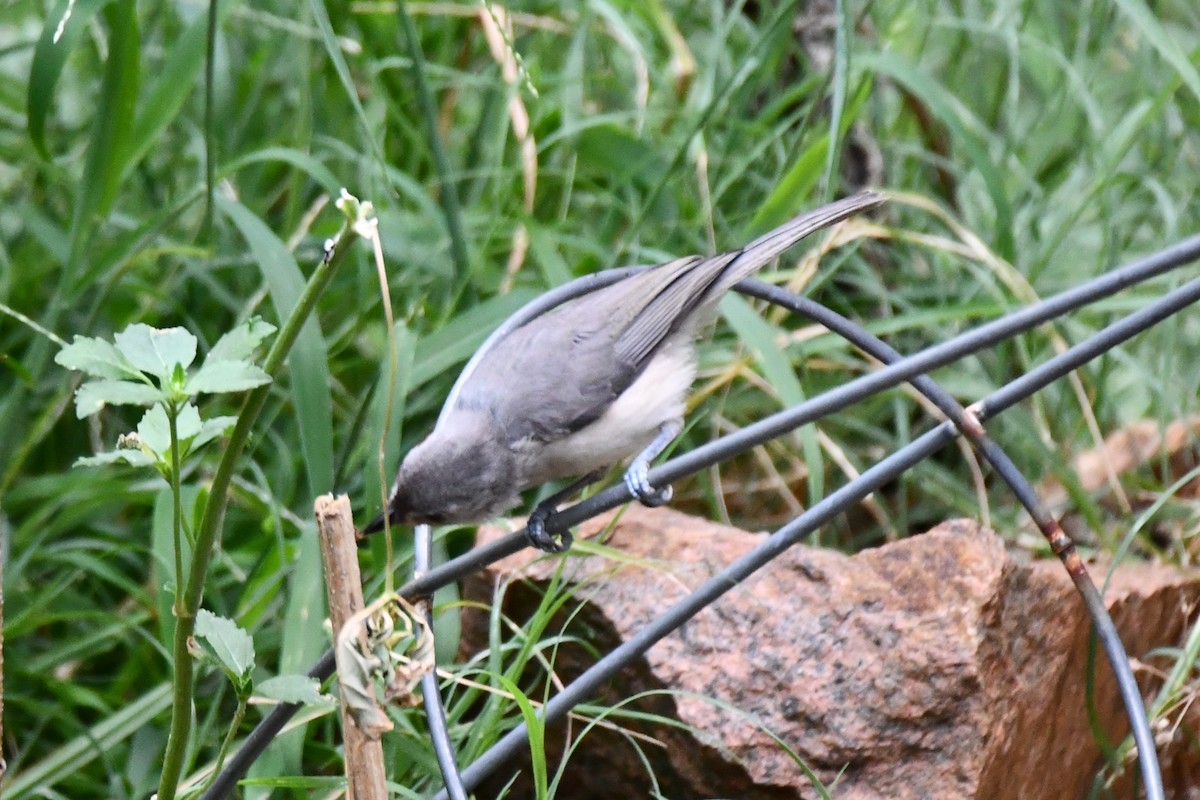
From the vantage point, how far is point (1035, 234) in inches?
122

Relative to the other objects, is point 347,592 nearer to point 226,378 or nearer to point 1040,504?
point 226,378

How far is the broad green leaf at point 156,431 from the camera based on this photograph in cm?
→ 130

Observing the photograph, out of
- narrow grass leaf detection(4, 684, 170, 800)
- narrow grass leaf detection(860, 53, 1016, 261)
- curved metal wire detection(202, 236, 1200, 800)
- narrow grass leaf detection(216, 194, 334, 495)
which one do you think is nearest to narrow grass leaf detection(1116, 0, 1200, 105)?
narrow grass leaf detection(860, 53, 1016, 261)

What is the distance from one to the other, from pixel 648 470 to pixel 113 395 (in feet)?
2.28

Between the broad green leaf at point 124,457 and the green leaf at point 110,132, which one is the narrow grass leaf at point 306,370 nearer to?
the green leaf at point 110,132

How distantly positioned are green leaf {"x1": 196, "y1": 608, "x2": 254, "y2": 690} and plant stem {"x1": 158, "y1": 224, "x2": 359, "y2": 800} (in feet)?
0.05

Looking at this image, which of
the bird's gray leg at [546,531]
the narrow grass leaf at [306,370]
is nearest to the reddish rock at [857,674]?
the bird's gray leg at [546,531]

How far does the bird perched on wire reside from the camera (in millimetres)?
1873

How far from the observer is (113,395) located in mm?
1183

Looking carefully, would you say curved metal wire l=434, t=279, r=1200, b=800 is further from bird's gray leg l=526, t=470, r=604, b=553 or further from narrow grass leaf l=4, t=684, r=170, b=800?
narrow grass leaf l=4, t=684, r=170, b=800

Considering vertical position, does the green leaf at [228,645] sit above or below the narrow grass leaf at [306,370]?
below

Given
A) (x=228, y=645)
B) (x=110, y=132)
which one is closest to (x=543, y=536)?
(x=228, y=645)

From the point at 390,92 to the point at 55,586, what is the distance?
154 centimetres

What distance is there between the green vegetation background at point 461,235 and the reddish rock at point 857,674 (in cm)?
26
